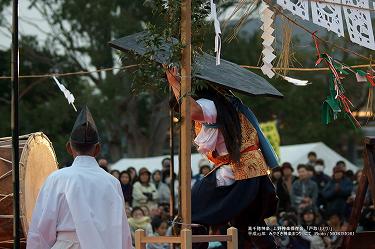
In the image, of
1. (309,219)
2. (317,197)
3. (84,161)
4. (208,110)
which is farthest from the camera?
(317,197)

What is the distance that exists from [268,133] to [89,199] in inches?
467

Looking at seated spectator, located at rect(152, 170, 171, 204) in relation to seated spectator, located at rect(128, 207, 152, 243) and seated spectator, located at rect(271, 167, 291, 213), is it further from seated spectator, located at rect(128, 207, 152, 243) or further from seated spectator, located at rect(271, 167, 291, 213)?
seated spectator, located at rect(128, 207, 152, 243)

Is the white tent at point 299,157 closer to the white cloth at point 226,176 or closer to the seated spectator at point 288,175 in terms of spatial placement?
the seated spectator at point 288,175

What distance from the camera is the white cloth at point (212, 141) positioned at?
580 cm

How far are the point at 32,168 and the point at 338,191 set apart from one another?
20.7 ft

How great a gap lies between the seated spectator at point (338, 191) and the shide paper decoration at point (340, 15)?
6.45 meters

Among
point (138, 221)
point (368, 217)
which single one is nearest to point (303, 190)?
point (368, 217)

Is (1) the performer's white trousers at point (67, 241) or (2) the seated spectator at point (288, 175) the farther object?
(2) the seated spectator at point (288, 175)

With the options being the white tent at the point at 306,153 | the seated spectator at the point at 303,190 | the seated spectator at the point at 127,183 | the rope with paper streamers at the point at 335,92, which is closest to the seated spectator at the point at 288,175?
the seated spectator at the point at 303,190

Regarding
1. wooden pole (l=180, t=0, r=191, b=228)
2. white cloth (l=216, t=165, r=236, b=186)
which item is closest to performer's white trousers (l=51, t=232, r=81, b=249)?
wooden pole (l=180, t=0, r=191, b=228)

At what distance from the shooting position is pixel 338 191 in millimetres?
12289

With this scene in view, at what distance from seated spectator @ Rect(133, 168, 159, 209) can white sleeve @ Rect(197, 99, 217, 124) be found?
21.5 feet

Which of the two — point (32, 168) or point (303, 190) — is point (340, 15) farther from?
point (303, 190)

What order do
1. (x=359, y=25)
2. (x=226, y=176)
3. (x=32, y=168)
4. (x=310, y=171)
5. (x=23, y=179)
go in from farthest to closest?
(x=310, y=171), (x=32, y=168), (x=23, y=179), (x=226, y=176), (x=359, y=25)
